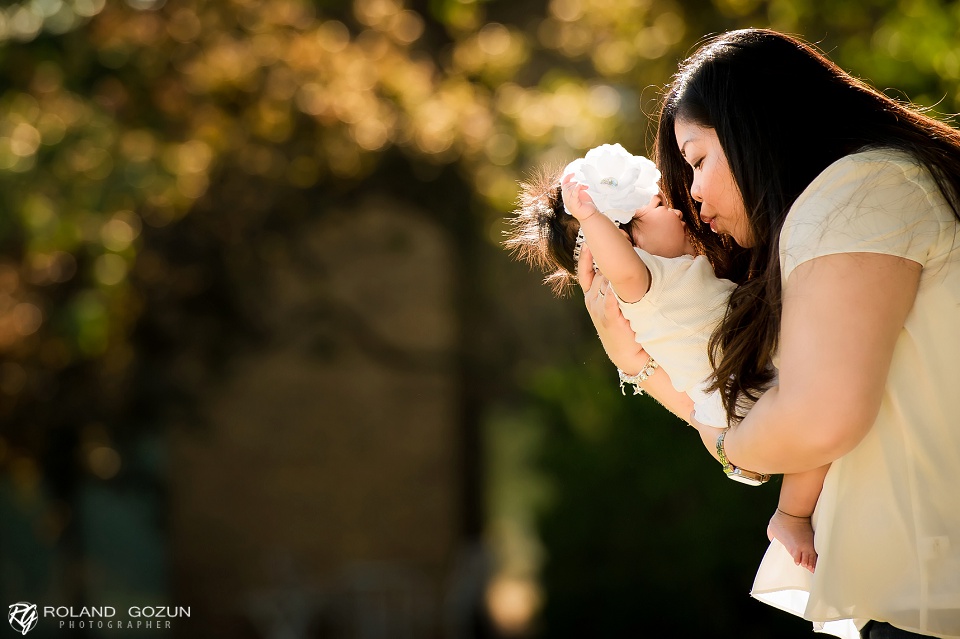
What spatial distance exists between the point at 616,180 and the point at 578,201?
0.43 feet

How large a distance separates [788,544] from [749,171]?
58 centimetres

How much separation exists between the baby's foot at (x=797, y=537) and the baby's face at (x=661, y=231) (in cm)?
52

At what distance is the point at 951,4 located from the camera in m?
3.25

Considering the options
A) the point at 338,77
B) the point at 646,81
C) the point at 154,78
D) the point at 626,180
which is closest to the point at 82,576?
the point at 154,78

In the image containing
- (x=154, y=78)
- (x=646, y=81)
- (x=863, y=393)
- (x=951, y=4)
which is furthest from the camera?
(x=154, y=78)

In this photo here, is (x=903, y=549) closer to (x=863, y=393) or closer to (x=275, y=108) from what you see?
(x=863, y=393)

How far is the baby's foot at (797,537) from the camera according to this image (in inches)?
60.7

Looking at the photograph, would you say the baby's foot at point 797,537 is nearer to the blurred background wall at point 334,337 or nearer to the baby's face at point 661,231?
the baby's face at point 661,231

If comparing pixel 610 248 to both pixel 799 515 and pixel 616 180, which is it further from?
pixel 799 515

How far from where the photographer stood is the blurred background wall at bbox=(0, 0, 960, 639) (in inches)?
201

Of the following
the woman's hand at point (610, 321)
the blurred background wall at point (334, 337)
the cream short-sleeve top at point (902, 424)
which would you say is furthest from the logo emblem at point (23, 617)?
the cream short-sleeve top at point (902, 424)

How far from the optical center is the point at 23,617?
19.6 ft

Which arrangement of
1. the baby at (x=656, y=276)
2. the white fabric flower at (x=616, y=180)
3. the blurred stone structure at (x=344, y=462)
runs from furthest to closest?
the blurred stone structure at (x=344, y=462), the white fabric flower at (x=616, y=180), the baby at (x=656, y=276)

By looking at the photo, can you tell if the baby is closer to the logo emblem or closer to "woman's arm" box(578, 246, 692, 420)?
"woman's arm" box(578, 246, 692, 420)
